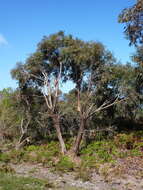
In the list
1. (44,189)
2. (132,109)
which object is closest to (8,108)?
(132,109)

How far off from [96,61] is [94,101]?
2734mm

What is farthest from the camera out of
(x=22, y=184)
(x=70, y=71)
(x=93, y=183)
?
(x=70, y=71)

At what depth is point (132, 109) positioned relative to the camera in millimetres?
17109

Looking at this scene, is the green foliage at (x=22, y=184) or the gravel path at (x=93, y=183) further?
the gravel path at (x=93, y=183)

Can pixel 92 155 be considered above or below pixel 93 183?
above

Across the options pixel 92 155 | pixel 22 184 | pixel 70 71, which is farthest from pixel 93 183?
pixel 70 71

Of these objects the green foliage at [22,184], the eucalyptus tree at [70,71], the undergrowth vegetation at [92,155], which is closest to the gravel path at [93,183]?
the green foliage at [22,184]

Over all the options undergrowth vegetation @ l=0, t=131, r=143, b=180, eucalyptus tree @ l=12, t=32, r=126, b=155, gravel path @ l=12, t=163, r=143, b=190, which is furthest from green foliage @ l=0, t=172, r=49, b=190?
eucalyptus tree @ l=12, t=32, r=126, b=155

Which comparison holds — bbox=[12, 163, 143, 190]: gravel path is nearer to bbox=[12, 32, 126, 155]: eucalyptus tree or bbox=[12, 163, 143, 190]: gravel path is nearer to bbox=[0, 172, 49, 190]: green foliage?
bbox=[0, 172, 49, 190]: green foliage

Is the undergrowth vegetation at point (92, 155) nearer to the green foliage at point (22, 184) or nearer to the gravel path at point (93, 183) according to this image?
the gravel path at point (93, 183)

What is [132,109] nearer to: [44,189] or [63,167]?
[63,167]

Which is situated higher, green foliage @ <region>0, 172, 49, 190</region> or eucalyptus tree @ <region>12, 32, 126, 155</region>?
eucalyptus tree @ <region>12, 32, 126, 155</region>

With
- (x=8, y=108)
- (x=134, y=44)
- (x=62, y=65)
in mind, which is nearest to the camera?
(x=134, y=44)

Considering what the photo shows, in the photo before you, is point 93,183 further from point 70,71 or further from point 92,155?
point 70,71
